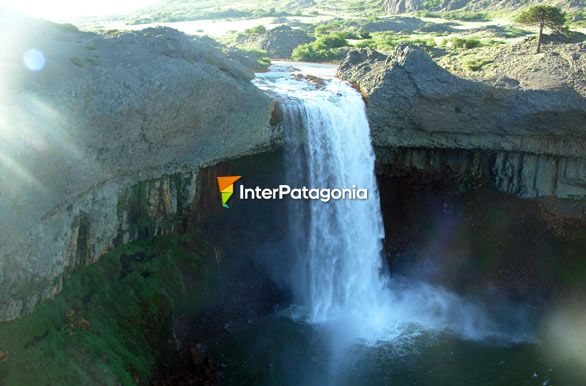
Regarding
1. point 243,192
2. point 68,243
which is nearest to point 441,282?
point 243,192

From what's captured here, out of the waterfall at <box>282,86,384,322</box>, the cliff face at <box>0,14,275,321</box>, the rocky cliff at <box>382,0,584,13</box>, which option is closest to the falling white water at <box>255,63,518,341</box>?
the waterfall at <box>282,86,384,322</box>

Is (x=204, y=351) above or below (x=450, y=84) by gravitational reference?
below

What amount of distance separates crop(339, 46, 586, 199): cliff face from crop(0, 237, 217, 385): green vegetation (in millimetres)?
A: 11754

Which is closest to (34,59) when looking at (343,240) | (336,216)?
(336,216)

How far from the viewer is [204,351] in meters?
24.6

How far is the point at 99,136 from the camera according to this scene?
63.3 feet

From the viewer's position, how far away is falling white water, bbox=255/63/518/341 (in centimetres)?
2659

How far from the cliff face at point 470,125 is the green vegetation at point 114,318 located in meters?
11.8

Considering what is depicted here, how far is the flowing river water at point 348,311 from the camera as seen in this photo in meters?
23.6

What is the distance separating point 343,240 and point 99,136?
46.0ft

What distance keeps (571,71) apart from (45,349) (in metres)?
27.1

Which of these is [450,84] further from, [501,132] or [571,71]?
[571,71]

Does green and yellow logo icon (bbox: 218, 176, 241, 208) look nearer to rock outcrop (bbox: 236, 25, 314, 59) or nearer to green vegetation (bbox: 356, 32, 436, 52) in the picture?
rock outcrop (bbox: 236, 25, 314, 59)

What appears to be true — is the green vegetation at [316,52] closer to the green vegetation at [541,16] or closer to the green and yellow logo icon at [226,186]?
the green vegetation at [541,16]
